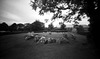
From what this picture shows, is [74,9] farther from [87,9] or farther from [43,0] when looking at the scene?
[43,0]

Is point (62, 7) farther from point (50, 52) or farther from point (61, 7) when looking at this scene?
point (50, 52)

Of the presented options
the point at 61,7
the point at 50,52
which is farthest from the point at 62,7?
the point at 50,52

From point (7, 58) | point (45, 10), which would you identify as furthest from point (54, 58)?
point (45, 10)

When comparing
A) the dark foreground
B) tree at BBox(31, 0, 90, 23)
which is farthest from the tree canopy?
the dark foreground

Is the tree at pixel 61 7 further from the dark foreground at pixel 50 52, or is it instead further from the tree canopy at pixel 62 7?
the dark foreground at pixel 50 52

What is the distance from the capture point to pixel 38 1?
251 inches

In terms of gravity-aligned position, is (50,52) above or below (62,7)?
below

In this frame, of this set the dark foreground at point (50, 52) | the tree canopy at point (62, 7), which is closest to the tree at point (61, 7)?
the tree canopy at point (62, 7)

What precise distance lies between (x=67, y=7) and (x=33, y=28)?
45516 millimetres

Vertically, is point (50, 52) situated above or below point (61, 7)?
below

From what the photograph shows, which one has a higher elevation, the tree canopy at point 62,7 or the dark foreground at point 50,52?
the tree canopy at point 62,7

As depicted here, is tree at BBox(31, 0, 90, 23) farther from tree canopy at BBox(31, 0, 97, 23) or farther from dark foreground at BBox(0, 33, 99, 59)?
dark foreground at BBox(0, 33, 99, 59)

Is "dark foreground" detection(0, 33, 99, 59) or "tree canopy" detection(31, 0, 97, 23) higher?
"tree canopy" detection(31, 0, 97, 23)

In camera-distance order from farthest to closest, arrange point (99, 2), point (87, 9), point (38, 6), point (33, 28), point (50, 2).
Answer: point (33, 28) → point (38, 6) → point (50, 2) → point (87, 9) → point (99, 2)
